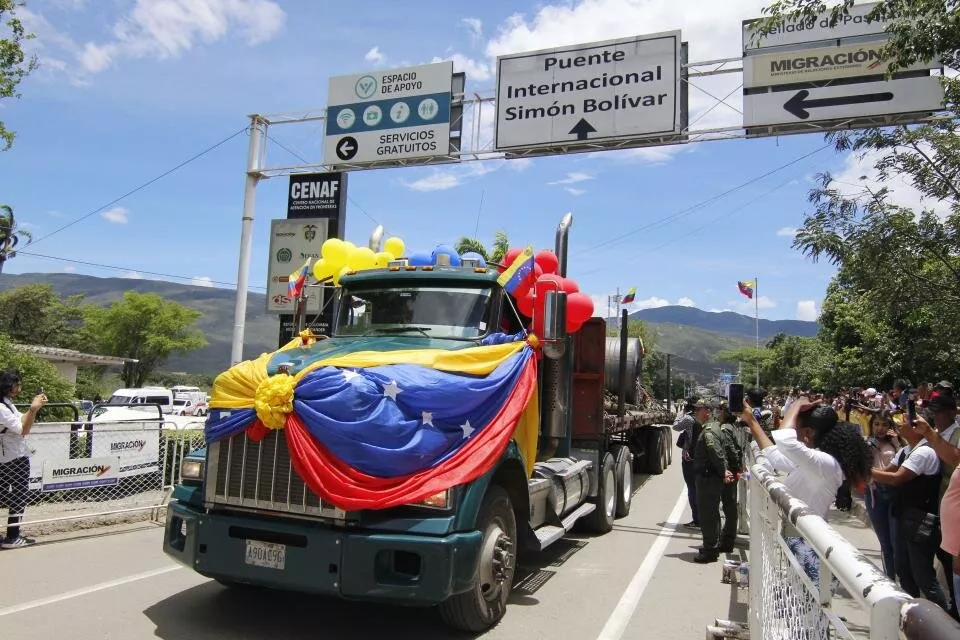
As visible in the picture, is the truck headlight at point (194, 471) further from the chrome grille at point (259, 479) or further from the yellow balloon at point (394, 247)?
the yellow balloon at point (394, 247)

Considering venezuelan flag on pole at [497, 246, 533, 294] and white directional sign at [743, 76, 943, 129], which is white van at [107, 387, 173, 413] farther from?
white directional sign at [743, 76, 943, 129]

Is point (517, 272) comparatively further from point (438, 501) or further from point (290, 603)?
point (290, 603)

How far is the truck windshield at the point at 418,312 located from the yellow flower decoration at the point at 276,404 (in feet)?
5.11

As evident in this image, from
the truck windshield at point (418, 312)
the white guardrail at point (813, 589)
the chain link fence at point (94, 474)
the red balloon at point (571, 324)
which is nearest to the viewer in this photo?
the white guardrail at point (813, 589)

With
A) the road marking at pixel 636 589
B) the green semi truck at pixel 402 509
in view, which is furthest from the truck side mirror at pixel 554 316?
the road marking at pixel 636 589

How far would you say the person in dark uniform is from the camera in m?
7.47

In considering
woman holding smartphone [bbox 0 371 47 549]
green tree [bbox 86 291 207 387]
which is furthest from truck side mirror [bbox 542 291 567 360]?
green tree [bbox 86 291 207 387]

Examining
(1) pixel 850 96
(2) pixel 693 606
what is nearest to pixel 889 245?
(1) pixel 850 96

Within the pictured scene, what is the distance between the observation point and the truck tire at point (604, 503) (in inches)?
343

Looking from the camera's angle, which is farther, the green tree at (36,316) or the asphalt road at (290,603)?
the green tree at (36,316)

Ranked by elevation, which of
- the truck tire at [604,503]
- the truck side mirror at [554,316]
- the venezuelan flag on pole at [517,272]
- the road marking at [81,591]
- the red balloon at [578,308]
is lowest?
the road marking at [81,591]

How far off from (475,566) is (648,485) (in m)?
10.0

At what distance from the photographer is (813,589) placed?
2.23 meters

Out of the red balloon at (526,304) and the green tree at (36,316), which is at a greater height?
the green tree at (36,316)
